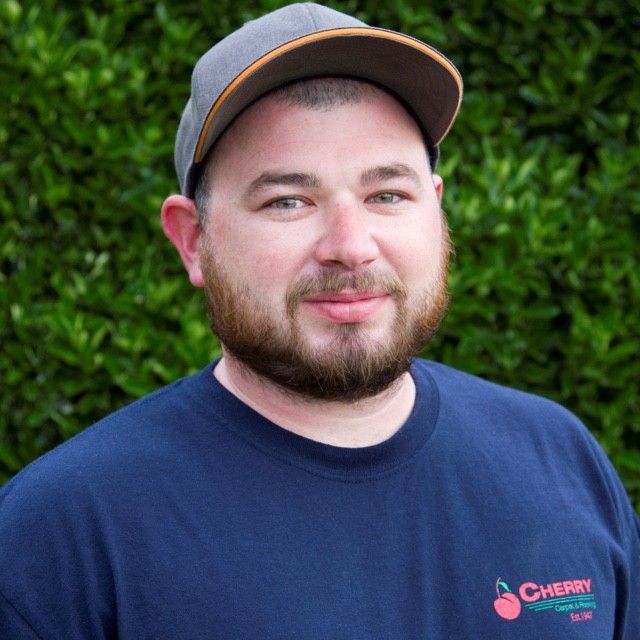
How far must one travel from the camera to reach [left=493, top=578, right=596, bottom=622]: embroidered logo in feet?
6.03

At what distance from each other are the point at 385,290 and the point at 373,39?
48 centimetres

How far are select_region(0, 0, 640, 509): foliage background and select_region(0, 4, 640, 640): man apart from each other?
1093 mm

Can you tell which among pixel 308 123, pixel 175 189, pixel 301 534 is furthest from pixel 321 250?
pixel 175 189

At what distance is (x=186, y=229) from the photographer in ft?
6.98

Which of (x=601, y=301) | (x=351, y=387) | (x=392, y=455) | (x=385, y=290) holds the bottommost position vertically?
(x=601, y=301)

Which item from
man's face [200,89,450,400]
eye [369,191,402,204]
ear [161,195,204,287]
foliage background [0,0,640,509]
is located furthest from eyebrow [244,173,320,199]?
foliage background [0,0,640,509]

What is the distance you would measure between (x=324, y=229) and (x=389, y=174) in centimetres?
18

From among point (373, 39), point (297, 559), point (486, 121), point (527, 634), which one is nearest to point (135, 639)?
point (297, 559)

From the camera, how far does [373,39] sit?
188 centimetres

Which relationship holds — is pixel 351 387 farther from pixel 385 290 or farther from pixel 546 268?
pixel 546 268

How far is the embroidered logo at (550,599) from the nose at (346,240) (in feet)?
2.19

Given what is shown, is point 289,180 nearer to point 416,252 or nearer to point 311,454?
point 416,252

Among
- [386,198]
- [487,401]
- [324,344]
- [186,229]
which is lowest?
[487,401]

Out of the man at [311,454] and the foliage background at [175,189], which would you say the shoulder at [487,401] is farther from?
the foliage background at [175,189]
